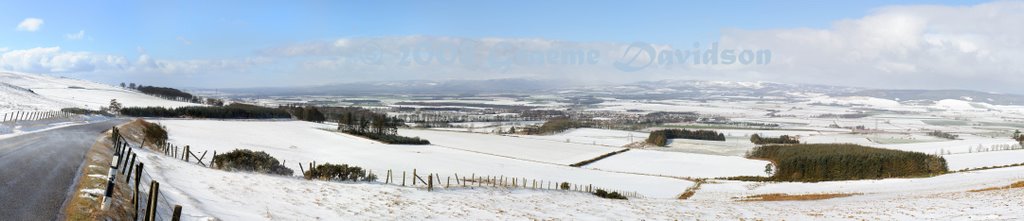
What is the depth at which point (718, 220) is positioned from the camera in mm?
25219

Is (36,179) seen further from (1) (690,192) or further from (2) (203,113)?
(2) (203,113)

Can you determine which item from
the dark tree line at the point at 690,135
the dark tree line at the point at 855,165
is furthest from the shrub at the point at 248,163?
the dark tree line at the point at 690,135

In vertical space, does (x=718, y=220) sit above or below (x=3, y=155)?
below

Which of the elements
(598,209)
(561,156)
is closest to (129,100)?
(561,156)

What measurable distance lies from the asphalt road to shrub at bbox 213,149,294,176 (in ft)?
18.8

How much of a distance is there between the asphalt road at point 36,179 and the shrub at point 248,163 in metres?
5.75

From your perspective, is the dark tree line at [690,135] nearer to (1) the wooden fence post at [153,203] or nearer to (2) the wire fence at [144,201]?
(2) the wire fence at [144,201]

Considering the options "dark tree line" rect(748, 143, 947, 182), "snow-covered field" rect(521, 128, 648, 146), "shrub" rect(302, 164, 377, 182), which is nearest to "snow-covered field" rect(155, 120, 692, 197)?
"shrub" rect(302, 164, 377, 182)

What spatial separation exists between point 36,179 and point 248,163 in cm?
1350

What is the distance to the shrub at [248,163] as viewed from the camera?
97.5 feet

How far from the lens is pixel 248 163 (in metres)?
30.4

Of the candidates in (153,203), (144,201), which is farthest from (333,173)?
(153,203)

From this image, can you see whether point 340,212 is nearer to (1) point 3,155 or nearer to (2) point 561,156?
(1) point 3,155

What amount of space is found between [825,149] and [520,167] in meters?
52.7
